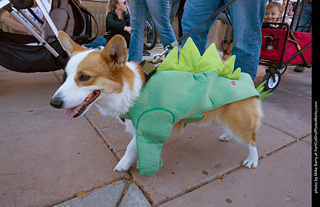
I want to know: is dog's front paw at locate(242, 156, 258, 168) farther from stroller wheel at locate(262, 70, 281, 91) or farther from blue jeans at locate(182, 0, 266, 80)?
stroller wheel at locate(262, 70, 281, 91)

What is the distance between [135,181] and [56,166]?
748 mm

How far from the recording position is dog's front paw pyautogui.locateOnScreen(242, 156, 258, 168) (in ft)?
6.47

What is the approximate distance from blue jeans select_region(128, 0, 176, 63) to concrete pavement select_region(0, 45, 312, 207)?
1.43m

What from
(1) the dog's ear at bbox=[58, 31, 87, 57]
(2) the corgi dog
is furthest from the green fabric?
(1) the dog's ear at bbox=[58, 31, 87, 57]

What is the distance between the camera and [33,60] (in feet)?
10.2

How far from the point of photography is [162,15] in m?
3.04

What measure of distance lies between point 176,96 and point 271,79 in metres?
3.36

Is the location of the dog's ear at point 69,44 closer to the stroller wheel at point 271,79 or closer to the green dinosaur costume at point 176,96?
the green dinosaur costume at point 176,96

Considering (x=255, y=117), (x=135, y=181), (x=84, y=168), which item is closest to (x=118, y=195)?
(x=135, y=181)

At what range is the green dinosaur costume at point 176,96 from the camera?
1596 millimetres

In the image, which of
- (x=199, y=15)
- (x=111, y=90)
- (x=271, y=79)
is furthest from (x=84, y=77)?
(x=271, y=79)

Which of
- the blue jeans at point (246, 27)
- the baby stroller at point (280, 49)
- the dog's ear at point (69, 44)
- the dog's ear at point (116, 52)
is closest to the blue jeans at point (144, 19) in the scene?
the blue jeans at point (246, 27)

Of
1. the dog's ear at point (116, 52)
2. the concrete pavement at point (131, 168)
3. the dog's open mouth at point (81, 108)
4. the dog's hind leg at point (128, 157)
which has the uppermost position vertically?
the dog's ear at point (116, 52)

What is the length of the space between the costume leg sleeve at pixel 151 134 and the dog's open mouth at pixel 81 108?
40 cm
